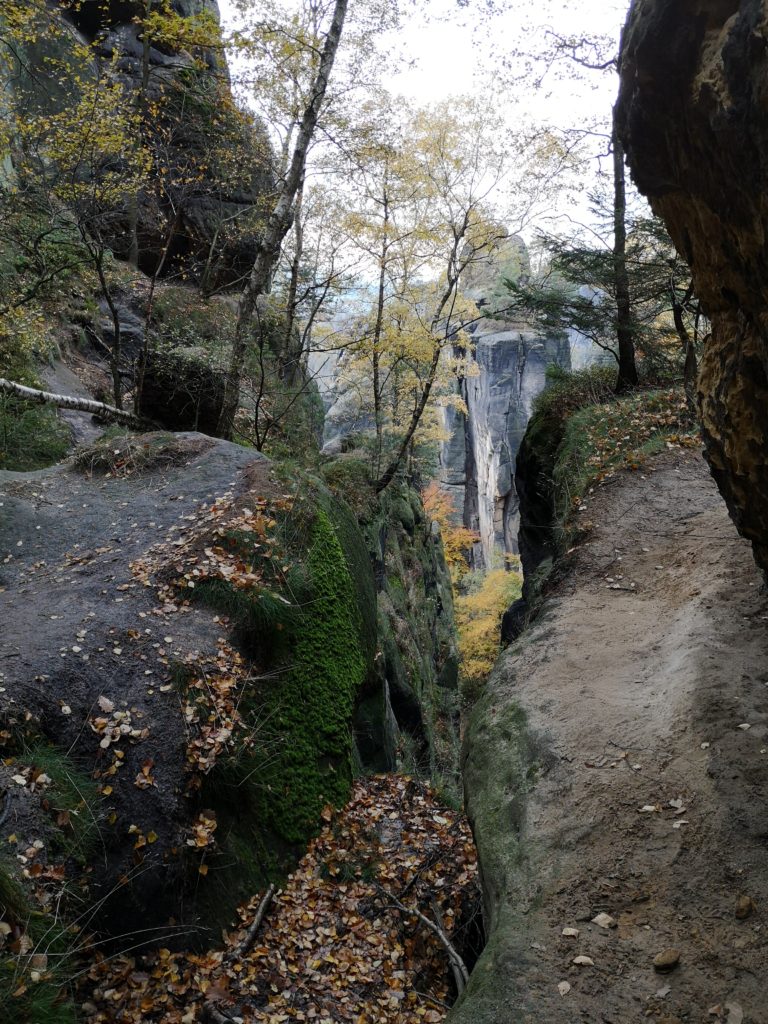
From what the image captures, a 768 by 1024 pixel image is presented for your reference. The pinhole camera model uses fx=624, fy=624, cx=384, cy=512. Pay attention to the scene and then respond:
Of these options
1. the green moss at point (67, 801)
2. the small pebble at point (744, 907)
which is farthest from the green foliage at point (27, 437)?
the small pebble at point (744, 907)

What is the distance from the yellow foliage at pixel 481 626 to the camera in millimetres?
26844

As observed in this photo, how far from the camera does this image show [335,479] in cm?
1420

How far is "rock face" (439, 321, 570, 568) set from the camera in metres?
39.6

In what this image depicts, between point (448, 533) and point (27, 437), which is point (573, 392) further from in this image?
point (448, 533)

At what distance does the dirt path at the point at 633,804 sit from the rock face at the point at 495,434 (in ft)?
106

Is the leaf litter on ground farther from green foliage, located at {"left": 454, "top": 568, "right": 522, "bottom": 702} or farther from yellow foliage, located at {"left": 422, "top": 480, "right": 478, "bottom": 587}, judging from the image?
yellow foliage, located at {"left": 422, "top": 480, "right": 478, "bottom": 587}

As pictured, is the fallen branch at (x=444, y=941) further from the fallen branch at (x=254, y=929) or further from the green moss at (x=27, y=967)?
the green moss at (x=27, y=967)

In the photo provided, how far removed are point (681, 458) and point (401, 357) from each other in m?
6.98

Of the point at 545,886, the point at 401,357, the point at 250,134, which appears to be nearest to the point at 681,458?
the point at 401,357

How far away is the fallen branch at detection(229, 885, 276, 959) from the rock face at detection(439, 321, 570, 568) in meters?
35.2

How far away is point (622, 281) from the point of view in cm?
1234

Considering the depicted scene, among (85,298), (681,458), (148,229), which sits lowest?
(681,458)

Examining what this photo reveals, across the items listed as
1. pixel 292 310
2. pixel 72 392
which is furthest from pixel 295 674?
pixel 292 310

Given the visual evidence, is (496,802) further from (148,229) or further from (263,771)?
(148,229)
